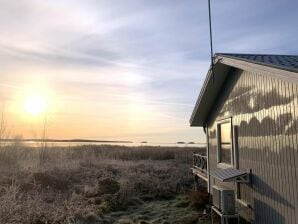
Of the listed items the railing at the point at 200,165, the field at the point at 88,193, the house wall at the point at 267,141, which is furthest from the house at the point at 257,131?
the field at the point at 88,193

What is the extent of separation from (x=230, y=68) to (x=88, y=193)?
852 centimetres

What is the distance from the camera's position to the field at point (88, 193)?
11242 millimetres

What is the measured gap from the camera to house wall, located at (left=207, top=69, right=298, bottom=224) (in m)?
6.95

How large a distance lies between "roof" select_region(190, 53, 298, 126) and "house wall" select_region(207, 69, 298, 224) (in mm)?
342

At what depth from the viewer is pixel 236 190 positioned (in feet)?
33.4

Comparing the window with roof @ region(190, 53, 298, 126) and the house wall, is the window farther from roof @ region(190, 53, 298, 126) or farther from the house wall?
roof @ region(190, 53, 298, 126)

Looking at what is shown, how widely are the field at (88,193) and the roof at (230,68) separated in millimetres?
3276

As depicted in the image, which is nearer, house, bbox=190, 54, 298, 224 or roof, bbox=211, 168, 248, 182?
house, bbox=190, 54, 298, 224

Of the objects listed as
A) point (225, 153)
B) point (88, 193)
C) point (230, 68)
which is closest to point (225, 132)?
point (225, 153)

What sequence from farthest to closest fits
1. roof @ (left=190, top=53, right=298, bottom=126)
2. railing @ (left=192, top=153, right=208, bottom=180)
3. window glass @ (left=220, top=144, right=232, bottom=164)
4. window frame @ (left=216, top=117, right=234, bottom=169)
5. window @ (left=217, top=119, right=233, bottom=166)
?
railing @ (left=192, top=153, right=208, bottom=180), window glass @ (left=220, top=144, right=232, bottom=164), window @ (left=217, top=119, right=233, bottom=166), window frame @ (left=216, top=117, right=234, bottom=169), roof @ (left=190, top=53, right=298, bottom=126)

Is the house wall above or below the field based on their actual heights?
above

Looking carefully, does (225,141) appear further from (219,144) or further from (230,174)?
(230,174)

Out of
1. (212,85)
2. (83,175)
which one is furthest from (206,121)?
(83,175)

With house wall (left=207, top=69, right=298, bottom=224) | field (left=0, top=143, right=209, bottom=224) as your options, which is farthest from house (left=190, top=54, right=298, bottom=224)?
field (left=0, top=143, right=209, bottom=224)
